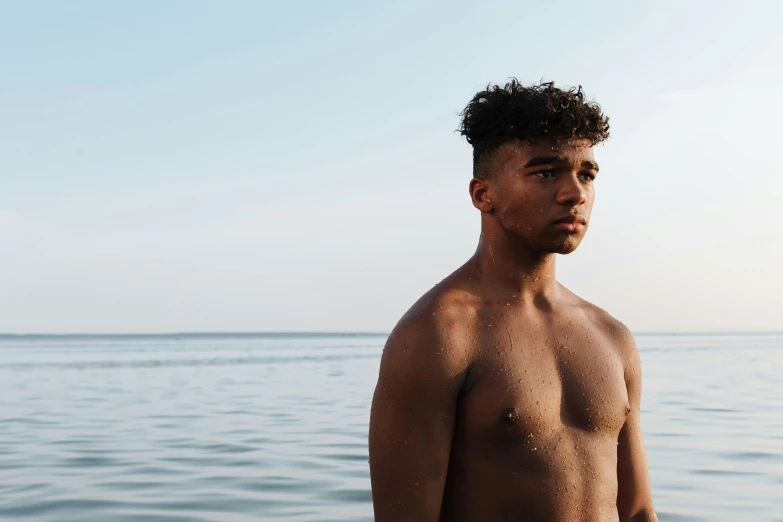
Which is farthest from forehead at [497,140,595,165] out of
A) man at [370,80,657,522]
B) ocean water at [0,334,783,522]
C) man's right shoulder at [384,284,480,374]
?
ocean water at [0,334,783,522]

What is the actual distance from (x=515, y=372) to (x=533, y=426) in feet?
0.54

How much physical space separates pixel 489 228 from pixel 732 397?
47.8 feet

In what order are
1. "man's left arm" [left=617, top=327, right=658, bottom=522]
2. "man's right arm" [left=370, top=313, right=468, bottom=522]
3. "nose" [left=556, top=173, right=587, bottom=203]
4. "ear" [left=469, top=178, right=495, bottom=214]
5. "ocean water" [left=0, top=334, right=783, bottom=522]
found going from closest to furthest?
"man's right arm" [left=370, top=313, right=468, bottom=522], "nose" [left=556, top=173, right=587, bottom=203], "ear" [left=469, top=178, right=495, bottom=214], "man's left arm" [left=617, top=327, right=658, bottom=522], "ocean water" [left=0, top=334, right=783, bottom=522]

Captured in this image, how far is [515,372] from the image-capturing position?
2.82 metres

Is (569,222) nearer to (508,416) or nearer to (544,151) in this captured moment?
(544,151)

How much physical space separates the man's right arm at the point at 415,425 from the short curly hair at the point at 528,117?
2.13 ft

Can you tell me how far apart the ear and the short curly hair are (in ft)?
0.27

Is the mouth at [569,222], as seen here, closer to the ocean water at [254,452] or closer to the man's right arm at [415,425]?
the man's right arm at [415,425]

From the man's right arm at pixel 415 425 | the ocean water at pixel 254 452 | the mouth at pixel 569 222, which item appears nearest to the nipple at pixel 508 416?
the man's right arm at pixel 415 425

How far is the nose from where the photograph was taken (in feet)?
9.21

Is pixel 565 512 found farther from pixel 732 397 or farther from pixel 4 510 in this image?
pixel 732 397

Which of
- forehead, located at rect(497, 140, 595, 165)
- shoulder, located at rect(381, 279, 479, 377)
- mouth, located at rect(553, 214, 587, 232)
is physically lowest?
shoulder, located at rect(381, 279, 479, 377)

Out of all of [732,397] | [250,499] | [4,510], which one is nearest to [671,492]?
[250,499]

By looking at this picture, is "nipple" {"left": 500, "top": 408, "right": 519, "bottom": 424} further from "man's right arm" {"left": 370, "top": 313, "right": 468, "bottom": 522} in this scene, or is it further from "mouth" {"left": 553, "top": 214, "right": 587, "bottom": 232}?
"mouth" {"left": 553, "top": 214, "right": 587, "bottom": 232}
